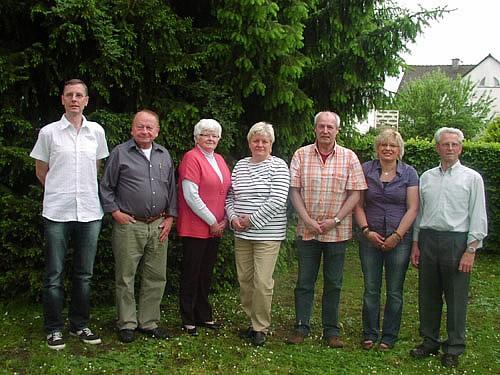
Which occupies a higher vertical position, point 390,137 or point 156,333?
point 390,137

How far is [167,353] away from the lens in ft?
14.3

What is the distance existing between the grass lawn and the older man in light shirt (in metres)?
0.32

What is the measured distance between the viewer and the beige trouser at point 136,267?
4.39 m

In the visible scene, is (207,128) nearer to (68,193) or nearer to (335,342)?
(68,193)

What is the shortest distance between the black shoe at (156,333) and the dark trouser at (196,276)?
0.68 ft

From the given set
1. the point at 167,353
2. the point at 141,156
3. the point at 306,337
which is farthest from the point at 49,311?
the point at 306,337

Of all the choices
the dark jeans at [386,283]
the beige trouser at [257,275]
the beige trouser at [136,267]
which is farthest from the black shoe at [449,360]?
the beige trouser at [136,267]

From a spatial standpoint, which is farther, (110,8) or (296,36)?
(296,36)

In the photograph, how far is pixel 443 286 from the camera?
4340 millimetres

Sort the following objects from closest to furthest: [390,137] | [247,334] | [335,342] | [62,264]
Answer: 1. [62,264]
2. [390,137]
3. [335,342]
4. [247,334]

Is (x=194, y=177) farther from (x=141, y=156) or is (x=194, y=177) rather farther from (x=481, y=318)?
(x=481, y=318)

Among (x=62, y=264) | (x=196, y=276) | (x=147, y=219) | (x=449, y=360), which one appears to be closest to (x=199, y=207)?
(x=147, y=219)

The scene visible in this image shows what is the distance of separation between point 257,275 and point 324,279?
1.93 ft

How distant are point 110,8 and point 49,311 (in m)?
2.68
